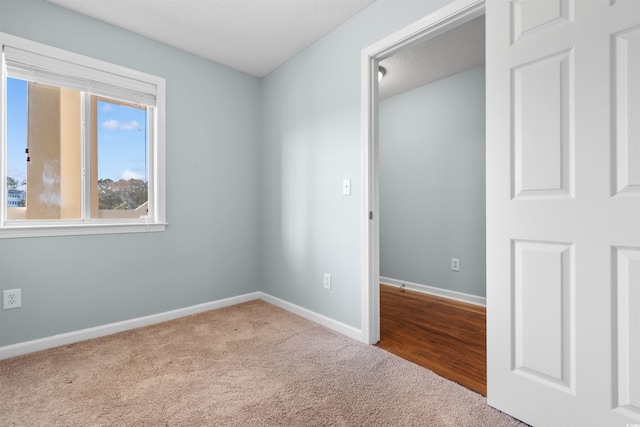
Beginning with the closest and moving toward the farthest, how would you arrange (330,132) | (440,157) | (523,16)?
(523,16) < (330,132) < (440,157)

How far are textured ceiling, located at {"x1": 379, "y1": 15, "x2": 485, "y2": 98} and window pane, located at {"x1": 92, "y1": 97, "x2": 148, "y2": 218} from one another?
2.35 metres

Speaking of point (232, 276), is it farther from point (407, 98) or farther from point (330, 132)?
point (407, 98)

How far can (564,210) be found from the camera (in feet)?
3.90

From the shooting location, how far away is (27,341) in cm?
198

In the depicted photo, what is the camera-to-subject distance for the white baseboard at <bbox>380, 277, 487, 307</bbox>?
302 centimetres

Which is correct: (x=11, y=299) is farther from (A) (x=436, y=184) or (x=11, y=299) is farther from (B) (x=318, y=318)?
(A) (x=436, y=184)

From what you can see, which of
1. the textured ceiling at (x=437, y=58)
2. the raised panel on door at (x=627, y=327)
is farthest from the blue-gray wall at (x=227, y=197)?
the raised panel on door at (x=627, y=327)

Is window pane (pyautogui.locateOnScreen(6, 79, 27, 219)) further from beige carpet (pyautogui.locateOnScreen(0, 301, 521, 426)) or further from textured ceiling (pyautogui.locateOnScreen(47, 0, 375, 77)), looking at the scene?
beige carpet (pyautogui.locateOnScreen(0, 301, 521, 426))

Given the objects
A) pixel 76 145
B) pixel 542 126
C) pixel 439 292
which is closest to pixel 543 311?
pixel 542 126

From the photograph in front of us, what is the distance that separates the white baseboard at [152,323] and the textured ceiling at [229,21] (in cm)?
232

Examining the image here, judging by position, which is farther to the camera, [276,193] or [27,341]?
[276,193]

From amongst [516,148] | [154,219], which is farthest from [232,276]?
[516,148]

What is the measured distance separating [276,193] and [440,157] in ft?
6.22

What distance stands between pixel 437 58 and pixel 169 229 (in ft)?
9.70
